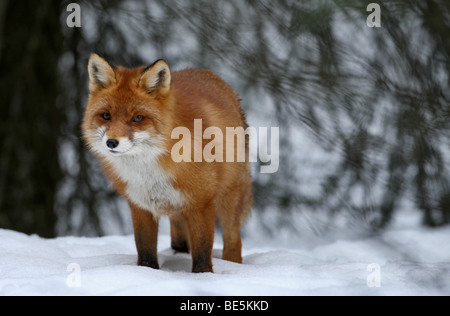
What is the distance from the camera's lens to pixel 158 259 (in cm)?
372

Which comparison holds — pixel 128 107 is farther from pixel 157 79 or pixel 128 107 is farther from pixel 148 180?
pixel 148 180

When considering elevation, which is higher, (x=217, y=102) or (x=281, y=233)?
(x=217, y=102)

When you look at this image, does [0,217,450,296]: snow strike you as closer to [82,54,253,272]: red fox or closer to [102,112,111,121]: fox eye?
[82,54,253,272]: red fox

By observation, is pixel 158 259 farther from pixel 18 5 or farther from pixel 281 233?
pixel 18 5

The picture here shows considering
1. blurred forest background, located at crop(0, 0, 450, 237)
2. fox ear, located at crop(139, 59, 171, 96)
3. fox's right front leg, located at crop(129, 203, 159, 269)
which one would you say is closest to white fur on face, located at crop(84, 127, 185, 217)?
fox's right front leg, located at crop(129, 203, 159, 269)

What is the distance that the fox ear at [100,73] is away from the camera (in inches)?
126

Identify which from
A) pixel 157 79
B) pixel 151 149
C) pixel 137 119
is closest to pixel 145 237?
pixel 151 149

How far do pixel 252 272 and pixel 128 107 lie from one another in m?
1.12

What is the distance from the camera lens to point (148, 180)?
320 cm

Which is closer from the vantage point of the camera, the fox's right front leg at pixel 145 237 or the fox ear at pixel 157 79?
the fox ear at pixel 157 79

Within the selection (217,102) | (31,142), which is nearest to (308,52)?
(217,102)

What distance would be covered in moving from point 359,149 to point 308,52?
22.9 inches

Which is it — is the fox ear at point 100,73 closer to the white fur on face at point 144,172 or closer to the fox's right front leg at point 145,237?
the white fur on face at point 144,172

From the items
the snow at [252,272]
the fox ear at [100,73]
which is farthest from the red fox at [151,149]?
the snow at [252,272]
